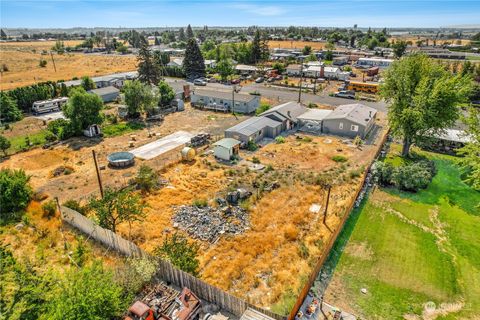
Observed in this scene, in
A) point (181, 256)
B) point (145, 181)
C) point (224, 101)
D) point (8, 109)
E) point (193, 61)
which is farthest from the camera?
point (193, 61)

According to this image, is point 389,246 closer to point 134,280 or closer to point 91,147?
point 134,280

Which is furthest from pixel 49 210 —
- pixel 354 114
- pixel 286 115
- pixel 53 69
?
pixel 53 69

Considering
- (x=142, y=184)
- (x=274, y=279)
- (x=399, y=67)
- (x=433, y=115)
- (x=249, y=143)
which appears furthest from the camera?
(x=249, y=143)

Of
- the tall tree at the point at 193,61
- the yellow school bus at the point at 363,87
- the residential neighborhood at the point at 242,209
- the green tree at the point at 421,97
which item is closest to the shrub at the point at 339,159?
the residential neighborhood at the point at 242,209

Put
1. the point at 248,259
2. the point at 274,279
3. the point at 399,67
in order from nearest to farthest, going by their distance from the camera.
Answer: the point at 274,279 < the point at 248,259 < the point at 399,67

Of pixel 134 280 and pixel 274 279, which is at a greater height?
pixel 134 280

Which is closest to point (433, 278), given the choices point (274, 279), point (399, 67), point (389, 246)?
point (389, 246)

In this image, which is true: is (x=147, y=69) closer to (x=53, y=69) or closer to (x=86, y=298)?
(x=53, y=69)
